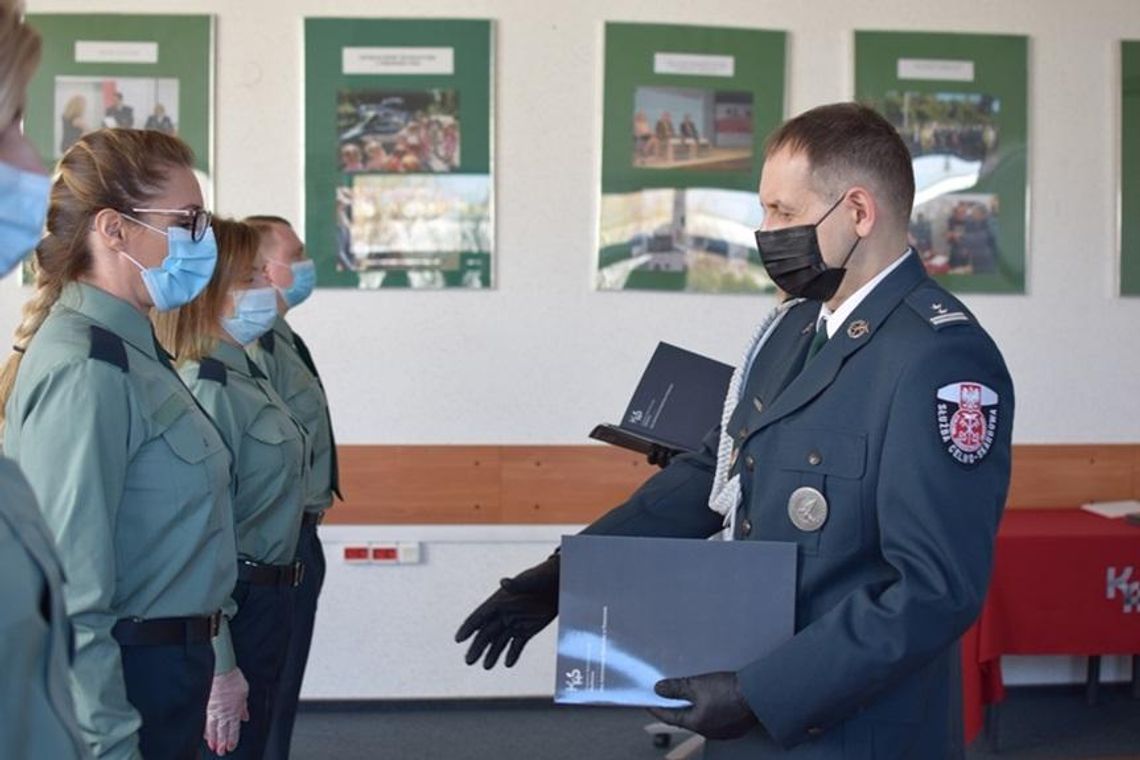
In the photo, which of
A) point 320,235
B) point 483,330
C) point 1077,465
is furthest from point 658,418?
point 1077,465

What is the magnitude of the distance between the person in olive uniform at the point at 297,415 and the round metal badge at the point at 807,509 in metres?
2.33

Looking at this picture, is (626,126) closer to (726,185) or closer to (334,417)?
(726,185)

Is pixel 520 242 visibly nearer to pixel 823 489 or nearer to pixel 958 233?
pixel 958 233

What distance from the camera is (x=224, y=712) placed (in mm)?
2861

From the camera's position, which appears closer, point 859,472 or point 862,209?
point 859,472

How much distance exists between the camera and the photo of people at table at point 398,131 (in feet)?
17.4

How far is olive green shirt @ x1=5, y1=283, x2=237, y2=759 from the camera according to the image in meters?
2.06

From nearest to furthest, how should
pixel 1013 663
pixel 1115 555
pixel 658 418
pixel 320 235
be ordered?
pixel 658 418
pixel 1115 555
pixel 320 235
pixel 1013 663

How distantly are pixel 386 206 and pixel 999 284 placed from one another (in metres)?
2.43

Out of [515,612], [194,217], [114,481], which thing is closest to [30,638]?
[114,481]

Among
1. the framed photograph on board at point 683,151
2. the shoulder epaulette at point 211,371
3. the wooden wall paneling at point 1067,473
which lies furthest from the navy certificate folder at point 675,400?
the wooden wall paneling at point 1067,473

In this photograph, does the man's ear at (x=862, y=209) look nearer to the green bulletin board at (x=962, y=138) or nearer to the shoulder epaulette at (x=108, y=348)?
the shoulder epaulette at (x=108, y=348)

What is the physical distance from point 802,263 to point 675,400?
201 cm

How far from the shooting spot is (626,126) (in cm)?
537
